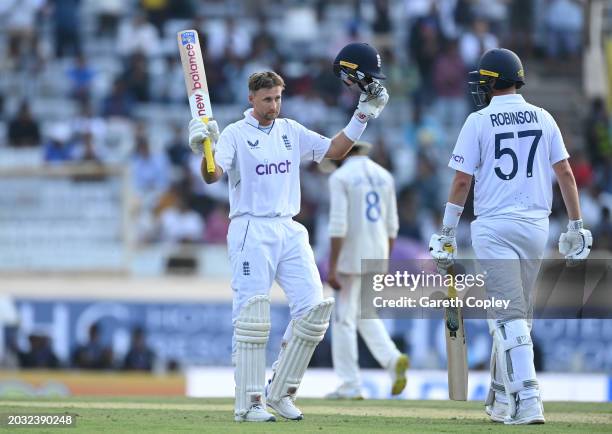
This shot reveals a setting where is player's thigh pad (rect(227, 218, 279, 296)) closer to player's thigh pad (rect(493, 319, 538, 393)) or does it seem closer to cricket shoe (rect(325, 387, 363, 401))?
player's thigh pad (rect(493, 319, 538, 393))

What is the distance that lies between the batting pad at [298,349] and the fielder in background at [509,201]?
0.82m

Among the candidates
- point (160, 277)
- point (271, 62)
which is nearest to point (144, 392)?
point (160, 277)

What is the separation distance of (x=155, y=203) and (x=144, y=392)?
3753 millimetres

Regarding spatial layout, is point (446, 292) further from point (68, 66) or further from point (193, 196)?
point (68, 66)

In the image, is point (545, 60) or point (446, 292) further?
point (545, 60)

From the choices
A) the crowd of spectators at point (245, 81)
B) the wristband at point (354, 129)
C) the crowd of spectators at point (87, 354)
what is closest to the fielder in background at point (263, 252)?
the wristband at point (354, 129)

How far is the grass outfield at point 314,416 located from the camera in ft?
27.6

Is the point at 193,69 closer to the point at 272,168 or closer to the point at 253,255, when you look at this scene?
the point at 272,168

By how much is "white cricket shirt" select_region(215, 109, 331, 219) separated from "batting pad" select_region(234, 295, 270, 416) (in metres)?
0.60

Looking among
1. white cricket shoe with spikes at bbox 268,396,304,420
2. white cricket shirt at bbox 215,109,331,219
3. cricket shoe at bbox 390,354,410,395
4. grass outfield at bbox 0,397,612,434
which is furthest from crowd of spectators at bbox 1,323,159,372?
white cricket shirt at bbox 215,109,331,219

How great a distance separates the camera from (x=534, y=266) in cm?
895

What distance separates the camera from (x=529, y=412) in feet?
28.3

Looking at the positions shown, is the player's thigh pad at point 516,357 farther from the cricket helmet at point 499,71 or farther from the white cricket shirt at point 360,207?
the white cricket shirt at point 360,207

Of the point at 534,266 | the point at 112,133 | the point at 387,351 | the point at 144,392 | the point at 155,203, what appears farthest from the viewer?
the point at 112,133
